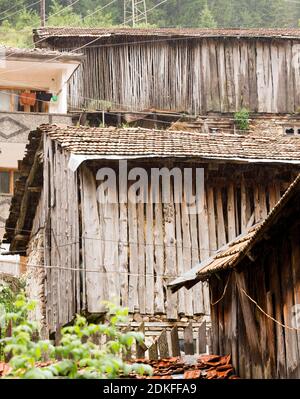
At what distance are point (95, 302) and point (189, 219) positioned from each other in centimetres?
233

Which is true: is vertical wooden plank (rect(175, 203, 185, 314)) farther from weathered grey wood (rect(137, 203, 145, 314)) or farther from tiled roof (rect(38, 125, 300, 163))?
tiled roof (rect(38, 125, 300, 163))

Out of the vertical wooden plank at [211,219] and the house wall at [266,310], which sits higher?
the vertical wooden plank at [211,219]

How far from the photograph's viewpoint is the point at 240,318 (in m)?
13.0

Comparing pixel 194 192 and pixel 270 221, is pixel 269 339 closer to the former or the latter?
pixel 270 221

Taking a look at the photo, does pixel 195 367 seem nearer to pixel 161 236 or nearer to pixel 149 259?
pixel 149 259

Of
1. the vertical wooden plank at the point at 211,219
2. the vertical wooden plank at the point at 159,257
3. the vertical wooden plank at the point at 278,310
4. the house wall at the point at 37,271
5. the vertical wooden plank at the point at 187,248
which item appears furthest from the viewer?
the house wall at the point at 37,271

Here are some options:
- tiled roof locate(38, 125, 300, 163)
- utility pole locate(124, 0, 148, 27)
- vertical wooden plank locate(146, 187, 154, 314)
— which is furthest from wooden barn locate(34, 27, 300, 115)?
vertical wooden plank locate(146, 187, 154, 314)

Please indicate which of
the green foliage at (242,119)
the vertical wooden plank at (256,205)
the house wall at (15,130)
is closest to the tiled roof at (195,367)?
the vertical wooden plank at (256,205)

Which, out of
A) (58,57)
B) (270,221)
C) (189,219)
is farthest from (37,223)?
(270,221)

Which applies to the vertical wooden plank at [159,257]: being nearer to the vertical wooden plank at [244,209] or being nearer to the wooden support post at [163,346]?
the vertical wooden plank at [244,209]

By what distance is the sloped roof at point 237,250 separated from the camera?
34.2ft

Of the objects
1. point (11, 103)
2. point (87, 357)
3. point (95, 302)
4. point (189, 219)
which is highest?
point (11, 103)

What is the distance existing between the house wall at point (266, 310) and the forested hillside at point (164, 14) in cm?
3609

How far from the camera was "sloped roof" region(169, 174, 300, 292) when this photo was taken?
34.2ft
